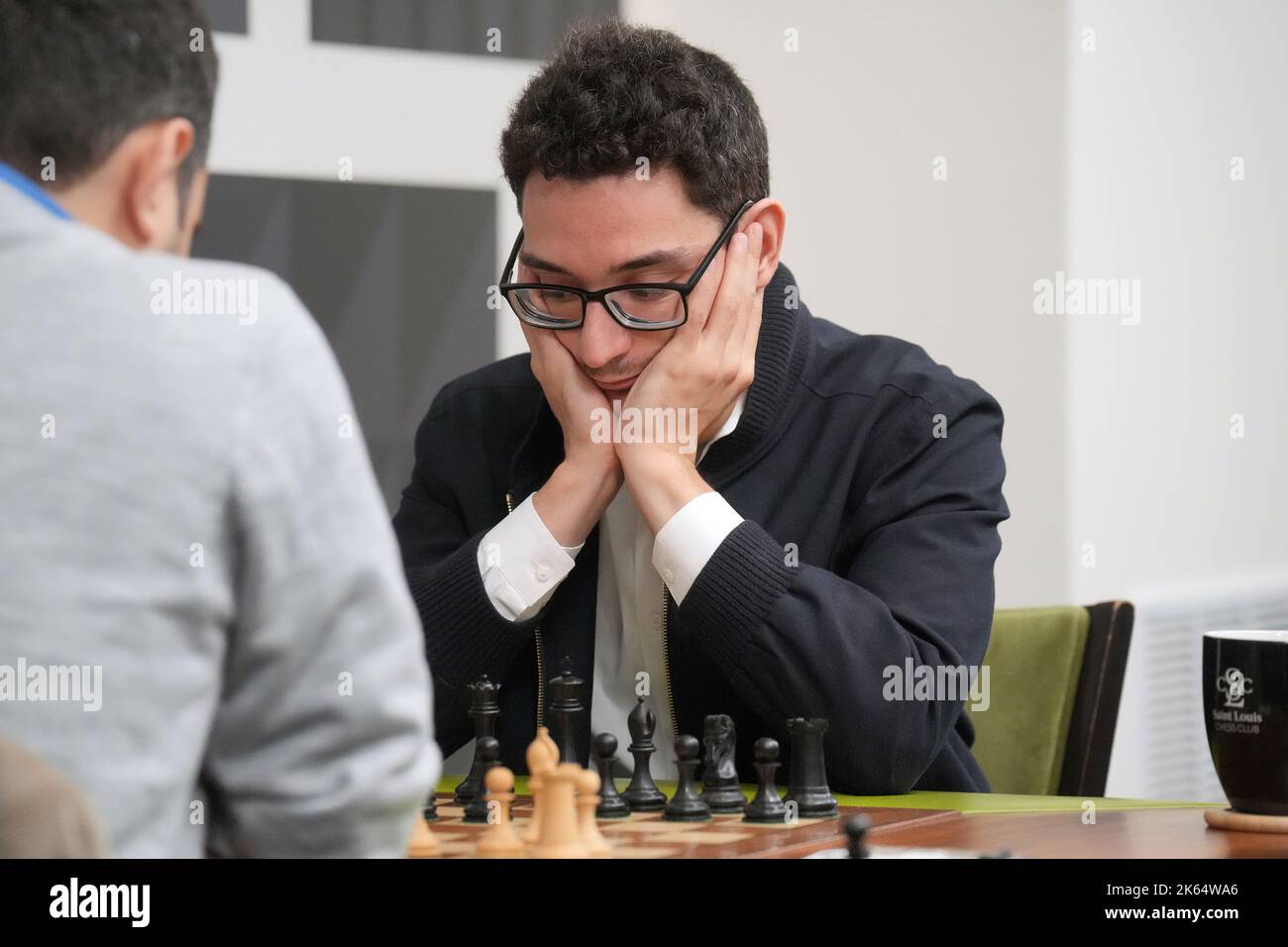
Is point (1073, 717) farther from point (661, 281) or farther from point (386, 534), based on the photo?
point (386, 534)

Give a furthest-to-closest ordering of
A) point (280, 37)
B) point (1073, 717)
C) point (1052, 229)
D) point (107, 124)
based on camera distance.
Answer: point (1052, 229) < point (280, 37) < point (1073, 717) < point (107, 124)

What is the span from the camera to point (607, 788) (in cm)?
149

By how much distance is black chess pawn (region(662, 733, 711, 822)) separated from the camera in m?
1.46

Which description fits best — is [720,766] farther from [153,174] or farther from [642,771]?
[153,174]

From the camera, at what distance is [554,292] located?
1.96 m

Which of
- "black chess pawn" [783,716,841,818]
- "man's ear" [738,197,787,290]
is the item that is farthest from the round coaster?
"man's ear" [738,197,787,290]

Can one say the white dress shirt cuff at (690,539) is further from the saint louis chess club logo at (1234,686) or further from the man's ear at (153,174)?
the man's ear at (153,174)

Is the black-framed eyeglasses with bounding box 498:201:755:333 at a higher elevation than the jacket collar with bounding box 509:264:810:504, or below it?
higher

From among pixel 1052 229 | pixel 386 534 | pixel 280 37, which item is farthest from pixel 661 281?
pixel 1052 229

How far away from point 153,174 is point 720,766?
81 centimetres

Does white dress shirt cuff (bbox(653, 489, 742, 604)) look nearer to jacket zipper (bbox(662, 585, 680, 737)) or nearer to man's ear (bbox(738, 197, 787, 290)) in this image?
jacket zipper (bbox(662, 585, 680, 737))

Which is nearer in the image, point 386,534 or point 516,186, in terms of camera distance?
point 386,534

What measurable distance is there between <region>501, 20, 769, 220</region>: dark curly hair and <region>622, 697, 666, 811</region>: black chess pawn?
0.70 m
